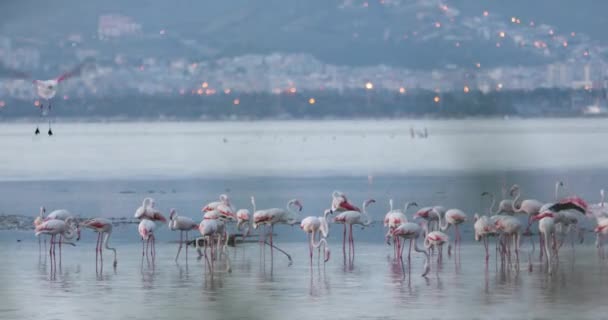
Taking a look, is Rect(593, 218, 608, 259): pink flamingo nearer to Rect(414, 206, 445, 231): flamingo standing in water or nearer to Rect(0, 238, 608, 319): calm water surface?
Rect(0, 238, 608, 319): calm water surface

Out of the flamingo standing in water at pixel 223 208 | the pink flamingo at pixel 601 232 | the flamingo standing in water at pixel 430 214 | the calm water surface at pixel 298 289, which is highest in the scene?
the flamingo standing in water at pixel 223 208

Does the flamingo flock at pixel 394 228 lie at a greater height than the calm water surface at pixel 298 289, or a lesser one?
greater

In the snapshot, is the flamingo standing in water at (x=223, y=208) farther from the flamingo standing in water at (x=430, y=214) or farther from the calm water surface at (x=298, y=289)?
the flamingo standing in water at (x=430, y=214)

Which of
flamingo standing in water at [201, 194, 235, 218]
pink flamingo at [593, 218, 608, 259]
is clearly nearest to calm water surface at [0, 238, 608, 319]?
pink flamingo at [593, 218, 608, 259]

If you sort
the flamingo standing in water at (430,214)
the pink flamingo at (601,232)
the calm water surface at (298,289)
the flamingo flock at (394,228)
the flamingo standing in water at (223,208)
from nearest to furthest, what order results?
the calm water surface at (298,289), the flamingo flock at (394,228), the pink flamingo at (601,232), the flamingo standing in water at (223,208), the flamingo standing in water at (430,214)

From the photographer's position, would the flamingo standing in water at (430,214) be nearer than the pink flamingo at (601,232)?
No

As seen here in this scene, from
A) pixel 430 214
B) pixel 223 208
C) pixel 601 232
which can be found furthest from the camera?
pixel 430 214

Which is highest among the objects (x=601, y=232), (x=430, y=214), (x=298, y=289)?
(x=430, y=214)

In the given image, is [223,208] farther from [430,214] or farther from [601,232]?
[601,232]

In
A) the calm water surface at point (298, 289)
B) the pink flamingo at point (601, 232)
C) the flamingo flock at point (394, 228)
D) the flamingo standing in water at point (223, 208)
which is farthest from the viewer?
the flamingo standing in water at point (223, 208)

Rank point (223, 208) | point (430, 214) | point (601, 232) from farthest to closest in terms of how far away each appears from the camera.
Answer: point (430, 214)
point (223, 208)
point (601, 232)

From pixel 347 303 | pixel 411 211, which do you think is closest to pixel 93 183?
pixel 411 211

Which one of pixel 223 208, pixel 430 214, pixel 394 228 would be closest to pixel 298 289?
pixel 394 228

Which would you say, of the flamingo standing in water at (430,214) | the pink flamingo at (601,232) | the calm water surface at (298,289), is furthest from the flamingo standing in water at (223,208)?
the pink flamingo at (601,232)
